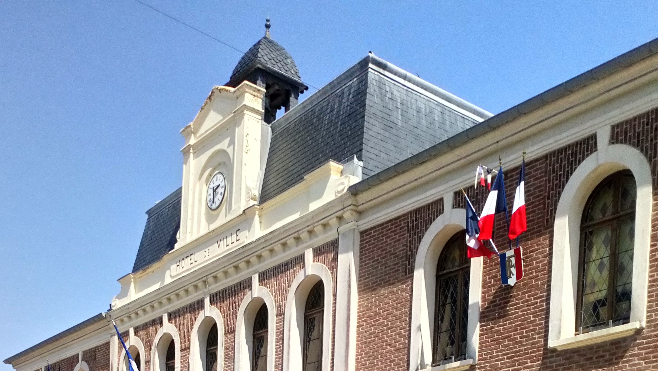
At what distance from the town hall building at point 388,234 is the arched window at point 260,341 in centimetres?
4

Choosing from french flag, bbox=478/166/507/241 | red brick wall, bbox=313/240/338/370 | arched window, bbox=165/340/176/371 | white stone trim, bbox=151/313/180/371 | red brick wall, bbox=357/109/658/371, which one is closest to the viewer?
red brick wall, bbox=357/109/658/371

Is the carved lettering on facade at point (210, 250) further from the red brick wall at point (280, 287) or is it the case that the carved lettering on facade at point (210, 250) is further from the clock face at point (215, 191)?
the red brick wall at point (280, 287)

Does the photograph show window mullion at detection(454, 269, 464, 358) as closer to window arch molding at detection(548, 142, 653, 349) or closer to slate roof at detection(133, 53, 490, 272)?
window arch molding at detection(548, 142, 653, 349)

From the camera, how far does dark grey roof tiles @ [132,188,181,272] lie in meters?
27.3

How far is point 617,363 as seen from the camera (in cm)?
1345

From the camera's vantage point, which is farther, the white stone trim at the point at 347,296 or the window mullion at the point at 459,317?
the white stone trim at the point at 347,296

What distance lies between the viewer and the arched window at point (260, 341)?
21688 millimetres

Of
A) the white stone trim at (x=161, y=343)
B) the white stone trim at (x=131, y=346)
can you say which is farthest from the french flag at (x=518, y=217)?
the white stone trim at (x=131, y=346)

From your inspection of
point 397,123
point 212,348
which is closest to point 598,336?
point 397,123

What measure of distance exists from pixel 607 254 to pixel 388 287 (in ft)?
15.3

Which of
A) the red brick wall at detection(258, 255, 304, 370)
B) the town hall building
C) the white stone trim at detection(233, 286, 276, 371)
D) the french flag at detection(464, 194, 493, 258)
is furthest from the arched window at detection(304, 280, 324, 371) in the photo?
the french flag at detection(464, 194, 493, 258)

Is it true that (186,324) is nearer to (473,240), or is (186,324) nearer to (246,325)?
(246,325)

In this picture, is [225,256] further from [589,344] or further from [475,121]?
[589,344]

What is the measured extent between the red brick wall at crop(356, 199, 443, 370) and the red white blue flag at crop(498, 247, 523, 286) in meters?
2.01
